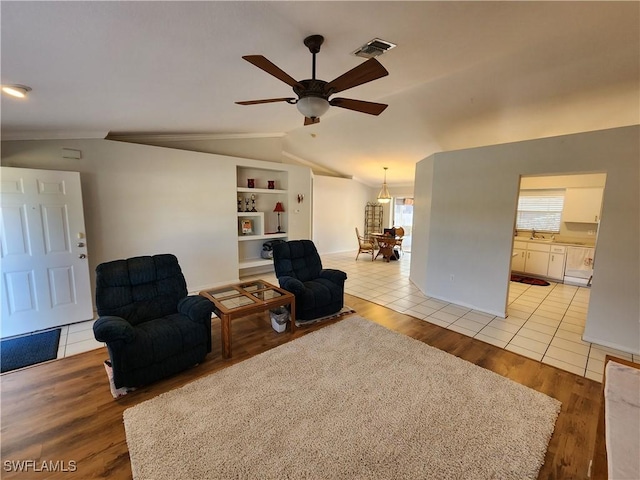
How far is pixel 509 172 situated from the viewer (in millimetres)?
3705

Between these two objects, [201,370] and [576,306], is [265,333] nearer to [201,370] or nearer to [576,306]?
[201,370]

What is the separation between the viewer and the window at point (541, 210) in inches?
229

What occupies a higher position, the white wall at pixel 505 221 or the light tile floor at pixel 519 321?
the white wall at pixel 505 221

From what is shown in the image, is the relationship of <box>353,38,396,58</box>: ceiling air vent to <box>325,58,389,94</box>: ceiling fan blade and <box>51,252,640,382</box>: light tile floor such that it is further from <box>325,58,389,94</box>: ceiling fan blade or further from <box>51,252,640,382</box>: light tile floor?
<box>51,252,640,382</box>: light tile floor

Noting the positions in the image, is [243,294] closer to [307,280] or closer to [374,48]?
[307,280]

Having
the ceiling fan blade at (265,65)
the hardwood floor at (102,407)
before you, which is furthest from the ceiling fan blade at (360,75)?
the hardwood floor at (102,407)

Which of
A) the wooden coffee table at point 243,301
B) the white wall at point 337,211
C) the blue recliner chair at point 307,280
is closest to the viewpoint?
the wooden coffee table at point 243,301

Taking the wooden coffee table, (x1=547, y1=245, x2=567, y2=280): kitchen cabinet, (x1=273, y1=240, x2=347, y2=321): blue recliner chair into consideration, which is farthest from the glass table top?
(x1=547, y1=245, x2=567, y2=280): kitchen cabinet

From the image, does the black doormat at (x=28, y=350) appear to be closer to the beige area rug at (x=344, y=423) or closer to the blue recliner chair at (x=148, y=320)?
the blue recliner chair at (x=148, y=320)

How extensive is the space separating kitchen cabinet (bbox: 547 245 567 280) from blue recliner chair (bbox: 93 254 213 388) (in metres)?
6.60

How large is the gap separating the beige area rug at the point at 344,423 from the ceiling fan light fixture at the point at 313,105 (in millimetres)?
2275

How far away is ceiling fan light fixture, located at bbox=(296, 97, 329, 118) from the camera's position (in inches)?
81.3

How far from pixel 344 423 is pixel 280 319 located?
157 centimetres

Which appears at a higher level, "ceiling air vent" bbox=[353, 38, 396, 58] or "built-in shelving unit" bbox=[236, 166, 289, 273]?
"ceiling air vent" bbox=[353, 38, 396, 58]
